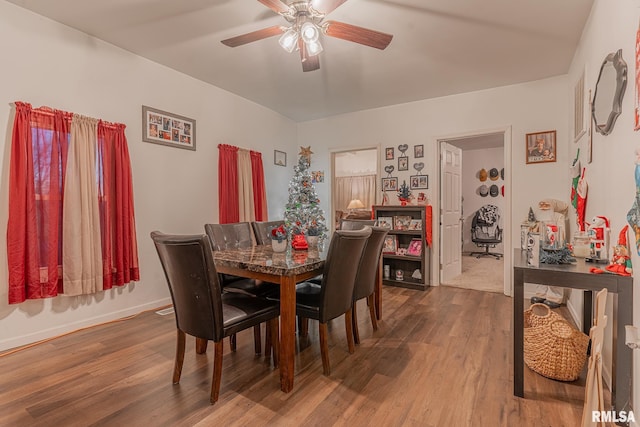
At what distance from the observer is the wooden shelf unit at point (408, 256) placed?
171 inches

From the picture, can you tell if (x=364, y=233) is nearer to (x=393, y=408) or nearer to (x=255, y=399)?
(x=393, y=408)

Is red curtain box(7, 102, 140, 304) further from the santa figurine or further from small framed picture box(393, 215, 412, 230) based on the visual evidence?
the santa figurine

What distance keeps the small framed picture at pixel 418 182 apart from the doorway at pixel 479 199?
0.21m

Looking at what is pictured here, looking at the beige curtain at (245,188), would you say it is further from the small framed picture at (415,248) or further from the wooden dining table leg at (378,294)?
the small framed picture at (415,248)

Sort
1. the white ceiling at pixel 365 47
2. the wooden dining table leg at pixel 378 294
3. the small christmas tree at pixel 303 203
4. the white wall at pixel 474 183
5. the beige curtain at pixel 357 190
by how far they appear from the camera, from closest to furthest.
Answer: the white ceiling at pixel 365 47, the wooden dining table leg at pixel 378 294, the small christmas tree at pixel 303 203, the white wall at pixel 474 183, the beige curtain at pixel 357 190

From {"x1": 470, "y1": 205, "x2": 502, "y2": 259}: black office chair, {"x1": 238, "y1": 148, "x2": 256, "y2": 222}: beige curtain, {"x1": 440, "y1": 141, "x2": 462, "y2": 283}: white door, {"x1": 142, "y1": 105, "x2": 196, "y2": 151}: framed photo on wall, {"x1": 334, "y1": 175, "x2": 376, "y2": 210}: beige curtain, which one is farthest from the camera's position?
{"x1": 334, "y1": 175, "x2": 376, "y2": 210}: beige curtain

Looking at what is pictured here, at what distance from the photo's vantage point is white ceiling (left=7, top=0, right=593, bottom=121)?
2.47 m

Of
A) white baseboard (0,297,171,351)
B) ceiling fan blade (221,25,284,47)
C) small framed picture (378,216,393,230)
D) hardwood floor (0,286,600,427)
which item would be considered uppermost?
ceiling fan blade (221,25,284,47)

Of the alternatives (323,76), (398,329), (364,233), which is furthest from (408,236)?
(364,233)

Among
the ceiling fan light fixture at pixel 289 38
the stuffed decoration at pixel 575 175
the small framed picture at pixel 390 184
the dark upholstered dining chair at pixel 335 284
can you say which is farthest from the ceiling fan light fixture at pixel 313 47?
the small framed picture at pixel 390 184

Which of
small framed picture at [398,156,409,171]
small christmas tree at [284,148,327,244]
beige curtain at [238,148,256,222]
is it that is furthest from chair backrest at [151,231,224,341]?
small framed picture at [398,156,409,171]

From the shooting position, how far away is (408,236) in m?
4.68

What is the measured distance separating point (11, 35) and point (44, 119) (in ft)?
2.16

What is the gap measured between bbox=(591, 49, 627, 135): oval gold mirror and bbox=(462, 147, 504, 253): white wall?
17.9 ft
